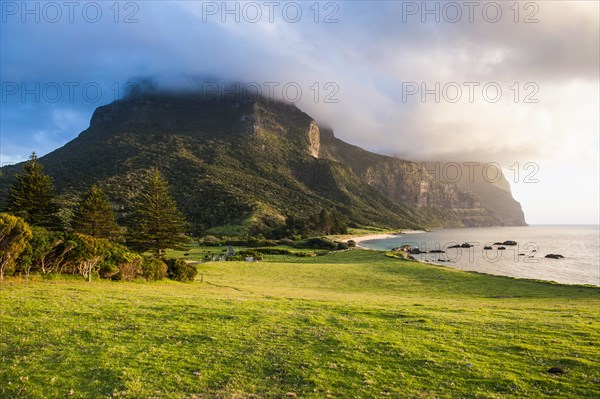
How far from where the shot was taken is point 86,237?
30.0 meters

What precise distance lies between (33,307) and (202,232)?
12091cm

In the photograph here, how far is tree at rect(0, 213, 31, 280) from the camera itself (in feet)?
79.8

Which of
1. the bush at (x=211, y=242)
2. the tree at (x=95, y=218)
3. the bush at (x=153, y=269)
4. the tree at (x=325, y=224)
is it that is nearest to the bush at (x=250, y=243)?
the bush at (x=211, y=242)

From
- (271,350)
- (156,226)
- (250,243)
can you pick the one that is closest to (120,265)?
(271,350)

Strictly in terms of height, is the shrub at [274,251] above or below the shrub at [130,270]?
below

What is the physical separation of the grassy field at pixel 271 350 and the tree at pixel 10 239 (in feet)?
6.41

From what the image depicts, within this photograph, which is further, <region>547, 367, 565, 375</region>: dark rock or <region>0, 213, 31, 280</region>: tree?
<region>0, 213, 31, 280</region>: tree

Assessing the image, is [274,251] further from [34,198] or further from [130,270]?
[130,270]

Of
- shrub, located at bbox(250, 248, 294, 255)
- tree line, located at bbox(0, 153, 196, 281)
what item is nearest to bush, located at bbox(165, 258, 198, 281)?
tree line, located at bbox(0, 153, 196, 281)

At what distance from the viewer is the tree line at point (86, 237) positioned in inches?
1014

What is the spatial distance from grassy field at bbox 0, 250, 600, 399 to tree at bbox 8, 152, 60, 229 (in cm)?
3619

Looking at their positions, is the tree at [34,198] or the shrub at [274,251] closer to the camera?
the tree at [34,198]

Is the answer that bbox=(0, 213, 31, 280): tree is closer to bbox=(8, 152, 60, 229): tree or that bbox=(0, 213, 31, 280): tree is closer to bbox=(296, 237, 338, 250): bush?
bbox=(8, 152, 60, 229): tree

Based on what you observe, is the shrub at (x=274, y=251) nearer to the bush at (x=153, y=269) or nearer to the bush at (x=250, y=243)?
the bush at (x=250, y=243)
